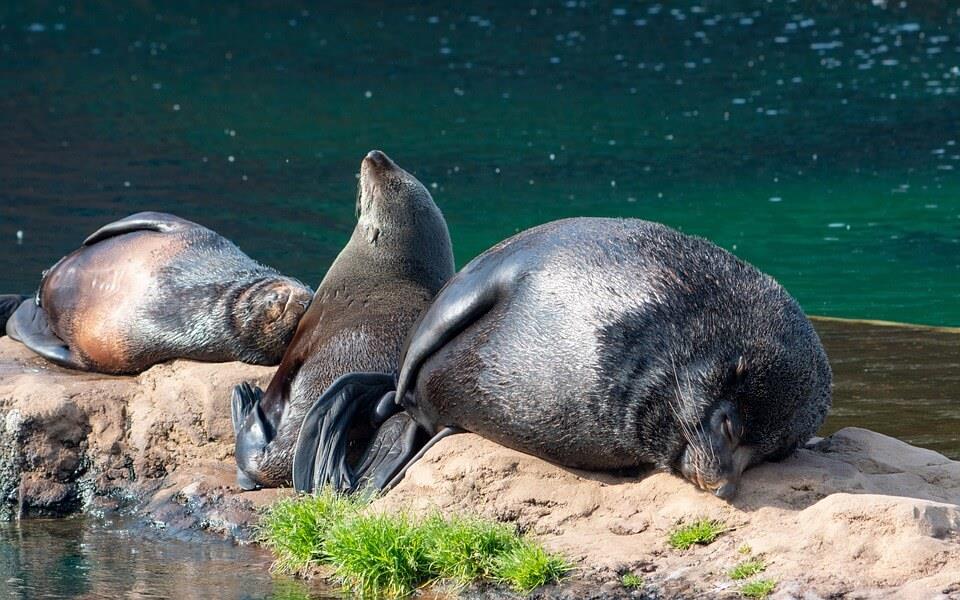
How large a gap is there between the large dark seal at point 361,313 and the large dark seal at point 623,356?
83cm

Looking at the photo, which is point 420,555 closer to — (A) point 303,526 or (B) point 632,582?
(A) point 303,526

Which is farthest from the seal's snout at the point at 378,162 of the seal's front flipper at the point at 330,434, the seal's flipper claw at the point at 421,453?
the seal's flipper claw at the point at 421,453

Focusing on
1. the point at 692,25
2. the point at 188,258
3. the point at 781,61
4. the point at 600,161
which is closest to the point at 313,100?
the point at 600,161

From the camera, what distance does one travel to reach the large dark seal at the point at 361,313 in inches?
300

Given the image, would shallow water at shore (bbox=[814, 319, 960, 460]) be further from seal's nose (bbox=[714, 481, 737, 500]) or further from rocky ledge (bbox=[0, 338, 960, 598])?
seal's nose (bbox=[714, 481, 737, 500])

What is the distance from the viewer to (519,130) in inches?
920

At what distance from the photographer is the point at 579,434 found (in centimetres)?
640

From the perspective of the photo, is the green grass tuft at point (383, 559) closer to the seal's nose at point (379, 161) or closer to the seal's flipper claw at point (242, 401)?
the seal's flipper claw at point (242, 401)

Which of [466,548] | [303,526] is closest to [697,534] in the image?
[466,548]

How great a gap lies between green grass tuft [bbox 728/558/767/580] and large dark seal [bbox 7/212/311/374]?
12.1ft

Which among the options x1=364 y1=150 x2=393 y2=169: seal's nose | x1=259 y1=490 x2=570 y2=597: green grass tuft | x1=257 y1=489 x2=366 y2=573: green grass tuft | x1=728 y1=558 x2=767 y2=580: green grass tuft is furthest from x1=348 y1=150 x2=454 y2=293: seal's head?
x1=728 y1=558 x2=767 y2=580: green grass tuft

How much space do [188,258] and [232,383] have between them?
4.29ft

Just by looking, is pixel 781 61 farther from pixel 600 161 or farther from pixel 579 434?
pixel 579 434

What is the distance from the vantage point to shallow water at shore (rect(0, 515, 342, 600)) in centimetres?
628
